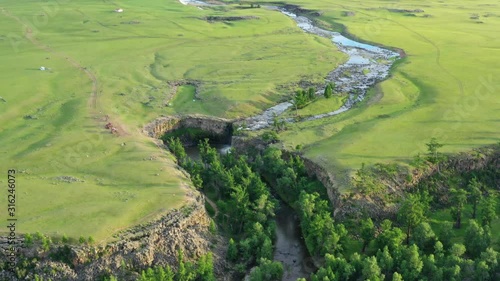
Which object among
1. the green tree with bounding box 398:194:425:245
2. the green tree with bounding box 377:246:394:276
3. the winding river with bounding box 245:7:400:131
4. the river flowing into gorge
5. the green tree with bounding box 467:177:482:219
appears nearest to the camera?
the green tree with bounding box 377:246:394:276

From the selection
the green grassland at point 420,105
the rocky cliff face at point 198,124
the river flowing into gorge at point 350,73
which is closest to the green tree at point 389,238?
the green grassland at point 420,105

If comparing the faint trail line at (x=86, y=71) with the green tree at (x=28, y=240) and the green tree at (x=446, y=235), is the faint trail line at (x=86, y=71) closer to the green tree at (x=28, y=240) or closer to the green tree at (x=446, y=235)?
the green tree at (x=28, y=240)

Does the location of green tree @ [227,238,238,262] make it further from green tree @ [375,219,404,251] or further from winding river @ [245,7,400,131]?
winding river @ [245,7,400,131]

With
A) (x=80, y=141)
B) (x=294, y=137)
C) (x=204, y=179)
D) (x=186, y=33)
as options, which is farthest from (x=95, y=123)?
(x=186, y=33)

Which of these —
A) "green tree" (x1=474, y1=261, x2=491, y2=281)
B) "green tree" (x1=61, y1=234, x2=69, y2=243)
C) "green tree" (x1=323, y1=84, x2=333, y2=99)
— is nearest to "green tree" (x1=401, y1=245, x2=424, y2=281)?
"green tree" (x1=474, y1=261, x2=491, y2=281)

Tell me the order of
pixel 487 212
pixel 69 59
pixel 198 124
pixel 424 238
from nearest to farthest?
pixel 424 238
pixel 487 212
pixel 198 124
pixel 69 59

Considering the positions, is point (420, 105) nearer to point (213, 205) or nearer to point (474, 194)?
point (474, 194)

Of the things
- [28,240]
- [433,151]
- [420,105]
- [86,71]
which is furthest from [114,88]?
[433,151]
